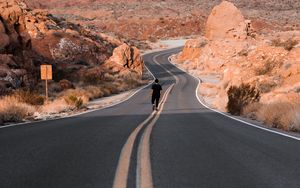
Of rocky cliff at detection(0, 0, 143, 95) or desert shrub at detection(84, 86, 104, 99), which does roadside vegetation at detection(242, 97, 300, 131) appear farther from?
desert shrub at detection(84, 86, 104, 99)

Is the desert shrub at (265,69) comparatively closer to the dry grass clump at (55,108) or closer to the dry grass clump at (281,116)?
the dry grass clump at (55,108)

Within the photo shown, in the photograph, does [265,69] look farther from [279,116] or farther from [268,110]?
[279,116]

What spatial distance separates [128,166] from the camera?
678 centimetres

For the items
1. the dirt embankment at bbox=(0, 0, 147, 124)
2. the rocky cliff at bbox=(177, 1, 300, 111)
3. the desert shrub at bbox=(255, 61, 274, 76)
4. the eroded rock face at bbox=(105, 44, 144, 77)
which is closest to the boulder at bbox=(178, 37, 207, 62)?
the rocky cliff at bbox=(177, 1, 300, 111)

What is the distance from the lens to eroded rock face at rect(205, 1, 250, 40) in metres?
75.7

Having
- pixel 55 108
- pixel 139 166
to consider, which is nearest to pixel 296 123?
pixel 139 166

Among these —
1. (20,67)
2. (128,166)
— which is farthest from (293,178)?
(20,67)

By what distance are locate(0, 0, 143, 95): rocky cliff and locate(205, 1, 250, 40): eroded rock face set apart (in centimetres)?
1864

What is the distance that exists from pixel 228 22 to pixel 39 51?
37.3 metres

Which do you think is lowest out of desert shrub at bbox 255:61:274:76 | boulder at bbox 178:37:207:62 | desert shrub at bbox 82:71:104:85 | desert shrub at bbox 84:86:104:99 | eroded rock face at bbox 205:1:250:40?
desert shrub at bbox 84:86:104:99

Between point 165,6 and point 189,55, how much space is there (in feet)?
237

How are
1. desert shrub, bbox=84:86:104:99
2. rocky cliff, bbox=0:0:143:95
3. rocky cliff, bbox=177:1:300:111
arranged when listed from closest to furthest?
rocky cliff, bbox=0:0:143:95 → desert shrub, bbox=84:86:104:99 → rocky cliff, bbox=177:1:300:111

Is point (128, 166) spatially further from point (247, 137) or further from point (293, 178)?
point (247, 137)

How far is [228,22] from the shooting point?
76.2 m
